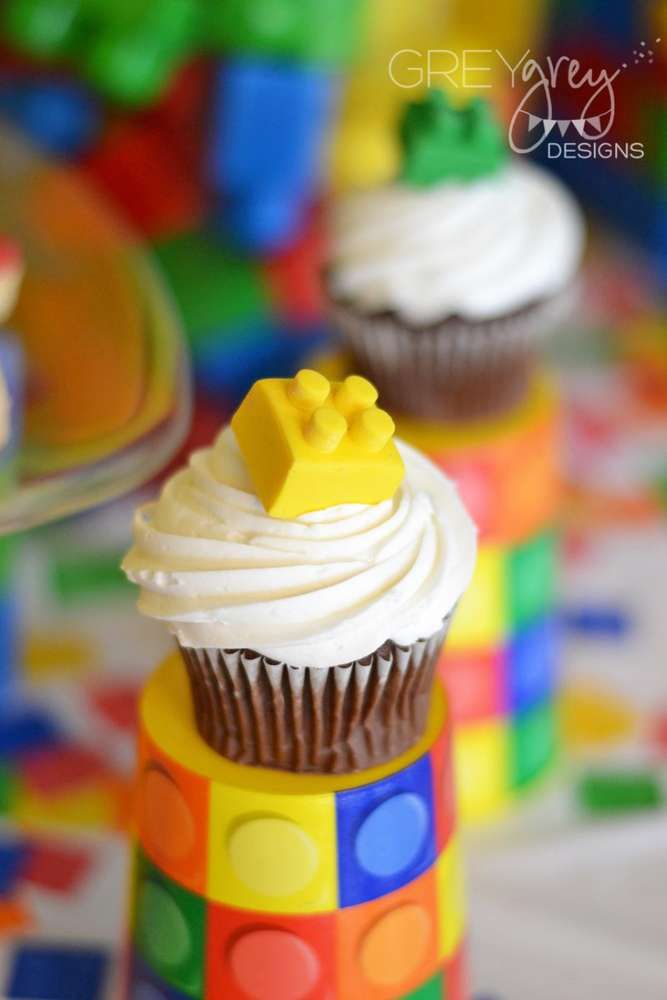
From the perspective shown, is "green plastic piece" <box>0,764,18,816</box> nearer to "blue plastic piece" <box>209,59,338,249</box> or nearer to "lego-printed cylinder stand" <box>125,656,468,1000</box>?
"lego-printed cylinder stand" <box>125,656,468,1000</box>

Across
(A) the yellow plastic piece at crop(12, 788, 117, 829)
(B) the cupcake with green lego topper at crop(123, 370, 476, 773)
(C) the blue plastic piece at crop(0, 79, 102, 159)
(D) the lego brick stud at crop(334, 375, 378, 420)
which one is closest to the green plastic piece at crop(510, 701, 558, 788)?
(A) the yellow plastic piece at crop(12, 788, 117, 829)

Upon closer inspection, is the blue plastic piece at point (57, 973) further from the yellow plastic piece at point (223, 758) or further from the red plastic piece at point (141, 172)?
the red plastic piece at point (141, 172)

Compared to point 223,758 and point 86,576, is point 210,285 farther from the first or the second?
point 223,758

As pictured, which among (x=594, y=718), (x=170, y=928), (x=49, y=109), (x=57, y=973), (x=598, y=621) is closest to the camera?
(x=170, y=928)

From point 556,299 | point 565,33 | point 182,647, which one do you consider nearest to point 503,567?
point 556,299

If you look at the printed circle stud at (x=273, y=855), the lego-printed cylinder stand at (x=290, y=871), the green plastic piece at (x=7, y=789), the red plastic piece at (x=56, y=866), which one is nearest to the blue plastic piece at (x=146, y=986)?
the lego-printed cylinder stand at (x=290, y=871)

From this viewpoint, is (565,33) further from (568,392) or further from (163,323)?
(163,323)

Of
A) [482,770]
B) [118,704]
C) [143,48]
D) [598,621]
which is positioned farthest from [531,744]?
[143,48]

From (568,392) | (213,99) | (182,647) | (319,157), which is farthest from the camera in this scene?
(568,392)
